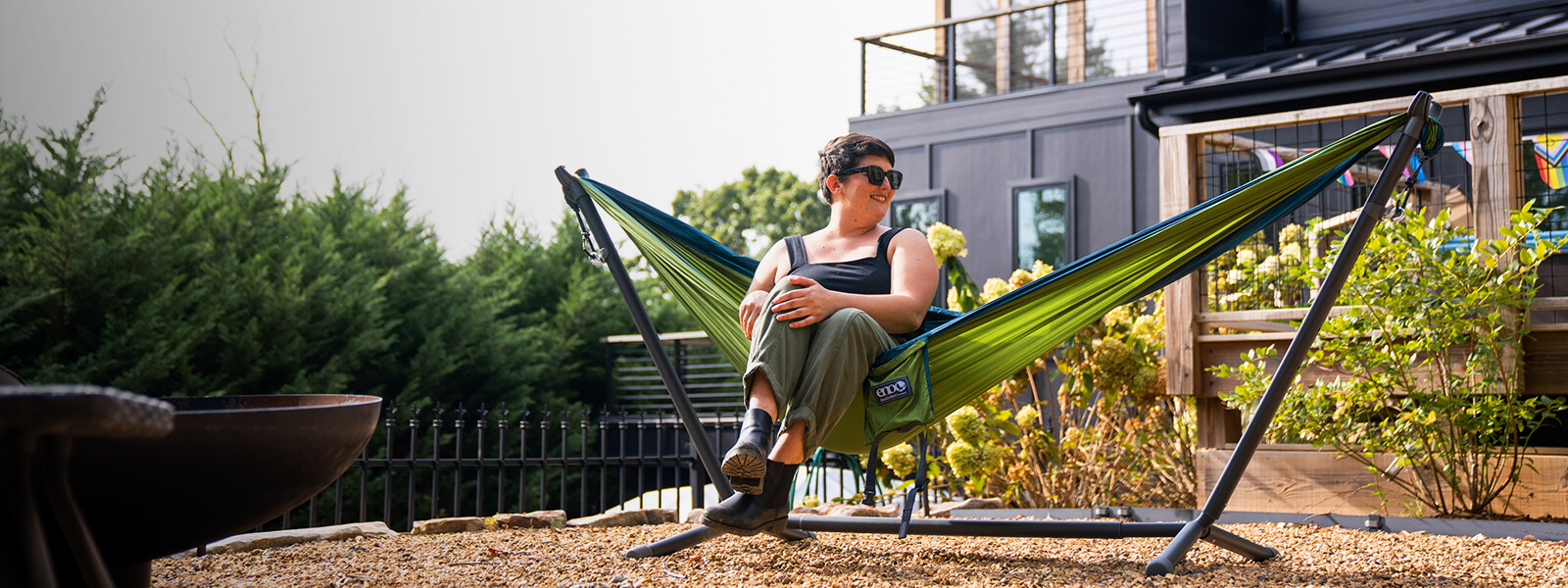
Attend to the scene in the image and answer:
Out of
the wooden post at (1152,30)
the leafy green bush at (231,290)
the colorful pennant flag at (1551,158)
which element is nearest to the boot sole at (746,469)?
the leafy green bush at (231,290)

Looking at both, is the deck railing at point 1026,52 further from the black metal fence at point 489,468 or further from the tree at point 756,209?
the tree at point 756,209

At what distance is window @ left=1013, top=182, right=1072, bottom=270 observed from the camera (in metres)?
8.80

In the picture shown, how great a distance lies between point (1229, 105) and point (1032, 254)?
2788 mm

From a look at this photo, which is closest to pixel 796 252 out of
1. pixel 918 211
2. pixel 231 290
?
pixel 231 290

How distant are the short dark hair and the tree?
20.6m

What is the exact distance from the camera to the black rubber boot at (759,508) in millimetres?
2152

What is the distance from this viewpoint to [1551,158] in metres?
5.23

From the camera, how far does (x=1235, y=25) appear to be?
7719mm

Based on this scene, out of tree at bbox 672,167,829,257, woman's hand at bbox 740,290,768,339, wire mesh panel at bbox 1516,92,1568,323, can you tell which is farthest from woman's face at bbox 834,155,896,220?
tree at bbox 672,167,829,257

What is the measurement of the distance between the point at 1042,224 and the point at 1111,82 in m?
1.33

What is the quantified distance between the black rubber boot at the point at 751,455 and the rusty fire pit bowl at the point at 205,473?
0.72 meters

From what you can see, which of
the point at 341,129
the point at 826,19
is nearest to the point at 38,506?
the point at 341,129

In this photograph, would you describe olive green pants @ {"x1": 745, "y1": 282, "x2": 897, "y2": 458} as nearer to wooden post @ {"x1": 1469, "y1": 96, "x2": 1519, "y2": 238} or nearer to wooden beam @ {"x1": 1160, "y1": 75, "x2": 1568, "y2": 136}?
wooden beam @ {"x1": 1160, "y1": 75, "x2": 1568, "y2": 136}

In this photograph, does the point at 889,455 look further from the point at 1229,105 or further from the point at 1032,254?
the point at 1032,254
